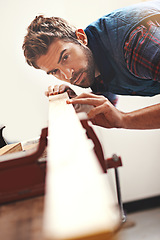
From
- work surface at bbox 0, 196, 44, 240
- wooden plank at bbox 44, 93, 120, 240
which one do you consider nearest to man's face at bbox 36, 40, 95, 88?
work surface at bbox 0, 196, 44, 240

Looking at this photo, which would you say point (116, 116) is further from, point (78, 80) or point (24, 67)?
point (24, 67)

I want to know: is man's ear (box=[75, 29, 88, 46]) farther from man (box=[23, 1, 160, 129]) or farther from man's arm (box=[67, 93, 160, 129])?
man's arm (box=[67, 93, 160, 129])

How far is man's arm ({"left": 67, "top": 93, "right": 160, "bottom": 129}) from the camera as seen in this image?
1.00 m

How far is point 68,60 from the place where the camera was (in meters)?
1.28

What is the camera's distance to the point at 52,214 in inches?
7.2

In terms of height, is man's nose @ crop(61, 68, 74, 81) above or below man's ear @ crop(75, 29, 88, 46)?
below

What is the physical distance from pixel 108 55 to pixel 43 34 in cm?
38

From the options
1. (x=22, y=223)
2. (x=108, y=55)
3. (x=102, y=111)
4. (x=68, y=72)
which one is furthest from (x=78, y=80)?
(x=22, y=223)

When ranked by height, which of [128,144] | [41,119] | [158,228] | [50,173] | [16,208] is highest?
[50,173]

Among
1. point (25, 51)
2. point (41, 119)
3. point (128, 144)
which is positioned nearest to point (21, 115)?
point (41, 119)

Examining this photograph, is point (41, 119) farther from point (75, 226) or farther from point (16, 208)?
point (75, 226)

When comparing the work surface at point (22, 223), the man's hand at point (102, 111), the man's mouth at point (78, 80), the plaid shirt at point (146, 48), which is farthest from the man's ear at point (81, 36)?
the work surface at point (22, 223)

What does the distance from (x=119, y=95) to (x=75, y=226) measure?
4.97ft

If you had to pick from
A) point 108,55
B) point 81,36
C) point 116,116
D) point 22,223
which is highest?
point 81,36
